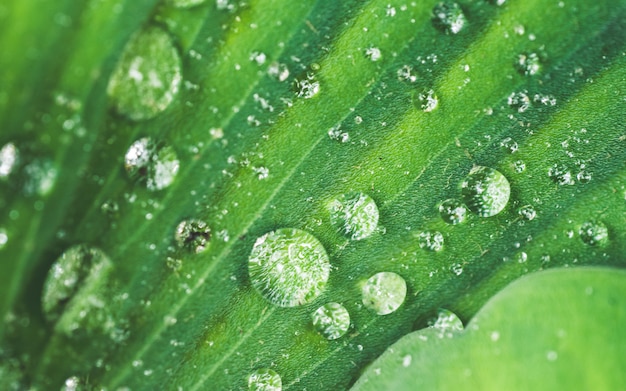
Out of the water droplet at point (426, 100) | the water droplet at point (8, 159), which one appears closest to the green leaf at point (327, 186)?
the water droplet at point (426, 100)

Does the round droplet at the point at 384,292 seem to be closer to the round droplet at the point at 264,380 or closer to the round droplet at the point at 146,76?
the round droplet at the point at 264,380

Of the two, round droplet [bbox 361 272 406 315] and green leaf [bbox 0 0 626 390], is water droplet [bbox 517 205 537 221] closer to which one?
green leaf [bbox 0 0 626 390]

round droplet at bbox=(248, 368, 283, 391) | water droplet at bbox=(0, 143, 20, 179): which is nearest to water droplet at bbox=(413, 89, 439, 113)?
round droplet at bbox=(248, 368, 283, 391)

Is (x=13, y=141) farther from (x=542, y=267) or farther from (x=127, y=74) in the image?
(x=542, y=267)

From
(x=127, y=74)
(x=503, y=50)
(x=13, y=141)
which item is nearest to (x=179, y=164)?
(x=127, y=74)

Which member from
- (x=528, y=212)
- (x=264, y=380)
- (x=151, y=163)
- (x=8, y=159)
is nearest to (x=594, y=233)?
(x=528, y=212)

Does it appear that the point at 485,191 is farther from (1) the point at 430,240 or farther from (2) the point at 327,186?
(2) the point at 327,186
